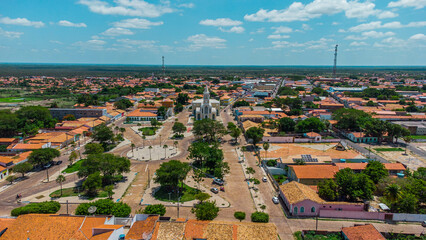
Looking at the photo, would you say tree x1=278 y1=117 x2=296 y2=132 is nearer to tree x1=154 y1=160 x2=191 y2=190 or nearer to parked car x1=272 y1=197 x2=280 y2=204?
parked car x1=272 y1=197 x2=280 y2=204

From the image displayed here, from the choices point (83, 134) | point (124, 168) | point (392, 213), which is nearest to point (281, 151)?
point (392, 213)

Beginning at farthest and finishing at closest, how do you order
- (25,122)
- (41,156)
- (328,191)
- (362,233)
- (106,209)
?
1. (25,122)
2. (41,156)
3. (328,191)
4. (106,209)
5. (362,233)

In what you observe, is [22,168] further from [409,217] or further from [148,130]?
[409,217]

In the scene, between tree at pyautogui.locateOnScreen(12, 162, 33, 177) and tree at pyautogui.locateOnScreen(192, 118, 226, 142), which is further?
tree at pyautogui.locateOnScreen(192, 118, 226, 142)

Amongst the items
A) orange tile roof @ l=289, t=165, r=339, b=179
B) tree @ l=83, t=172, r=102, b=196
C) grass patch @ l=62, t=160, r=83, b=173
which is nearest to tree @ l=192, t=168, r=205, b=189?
tree @ l=83, t=172, r=102, b=196

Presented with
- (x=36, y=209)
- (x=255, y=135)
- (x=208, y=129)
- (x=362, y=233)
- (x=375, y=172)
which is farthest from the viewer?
(x=208, y=129)

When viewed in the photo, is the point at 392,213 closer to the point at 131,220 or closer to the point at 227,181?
the point at 227,181

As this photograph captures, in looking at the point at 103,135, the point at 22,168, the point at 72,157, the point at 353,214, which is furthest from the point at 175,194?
the point at 103,135
